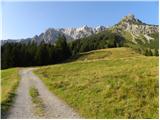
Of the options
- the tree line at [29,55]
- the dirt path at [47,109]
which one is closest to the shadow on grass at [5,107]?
the dirt path at [47,109]

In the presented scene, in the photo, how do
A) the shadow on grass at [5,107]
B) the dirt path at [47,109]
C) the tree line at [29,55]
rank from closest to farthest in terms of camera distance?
1. the shadow on grass at [5,107]
2. the dirt path at [47,109]
3. the tree line at [29,55]

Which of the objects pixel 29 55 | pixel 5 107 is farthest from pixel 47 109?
pixel 29 55

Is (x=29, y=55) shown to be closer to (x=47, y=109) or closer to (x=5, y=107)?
(x=5, y=107)

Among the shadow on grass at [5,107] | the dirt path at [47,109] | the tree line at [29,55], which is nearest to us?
the shadow on grass at [5,107]

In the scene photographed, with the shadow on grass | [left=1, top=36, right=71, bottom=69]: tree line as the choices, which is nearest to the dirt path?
the shadow on grass

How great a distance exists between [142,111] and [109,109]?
195 cm

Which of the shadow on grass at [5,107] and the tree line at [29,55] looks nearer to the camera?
the shadow on grass at [5,107]

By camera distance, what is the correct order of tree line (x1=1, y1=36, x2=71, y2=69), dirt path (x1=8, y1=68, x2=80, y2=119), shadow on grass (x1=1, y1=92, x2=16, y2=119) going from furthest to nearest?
tree line (x1=1, y1=36, x2=71, y2=69) < dirt path (x1=8, y1=68, x2=80, y2=119) < shadow on grass (x1=1, y1=92, x2=16, y2=119)

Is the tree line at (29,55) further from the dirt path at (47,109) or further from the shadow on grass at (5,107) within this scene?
the dirt path at (47,109)

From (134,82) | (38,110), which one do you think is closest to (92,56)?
(134,82)

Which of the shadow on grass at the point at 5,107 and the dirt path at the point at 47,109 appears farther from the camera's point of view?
the dirt path at the point at 47,109

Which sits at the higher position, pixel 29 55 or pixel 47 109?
pixel 29 55

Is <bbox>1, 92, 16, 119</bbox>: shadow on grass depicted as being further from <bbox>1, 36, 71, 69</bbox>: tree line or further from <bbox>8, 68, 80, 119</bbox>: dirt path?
<bbox>1, 36, 71, 69</bbox>: tree line

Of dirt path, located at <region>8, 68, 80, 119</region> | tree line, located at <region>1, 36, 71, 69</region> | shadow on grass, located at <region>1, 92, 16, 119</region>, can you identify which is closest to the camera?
shadow on grass, located at <region>1, 92, 16, 119</region>
